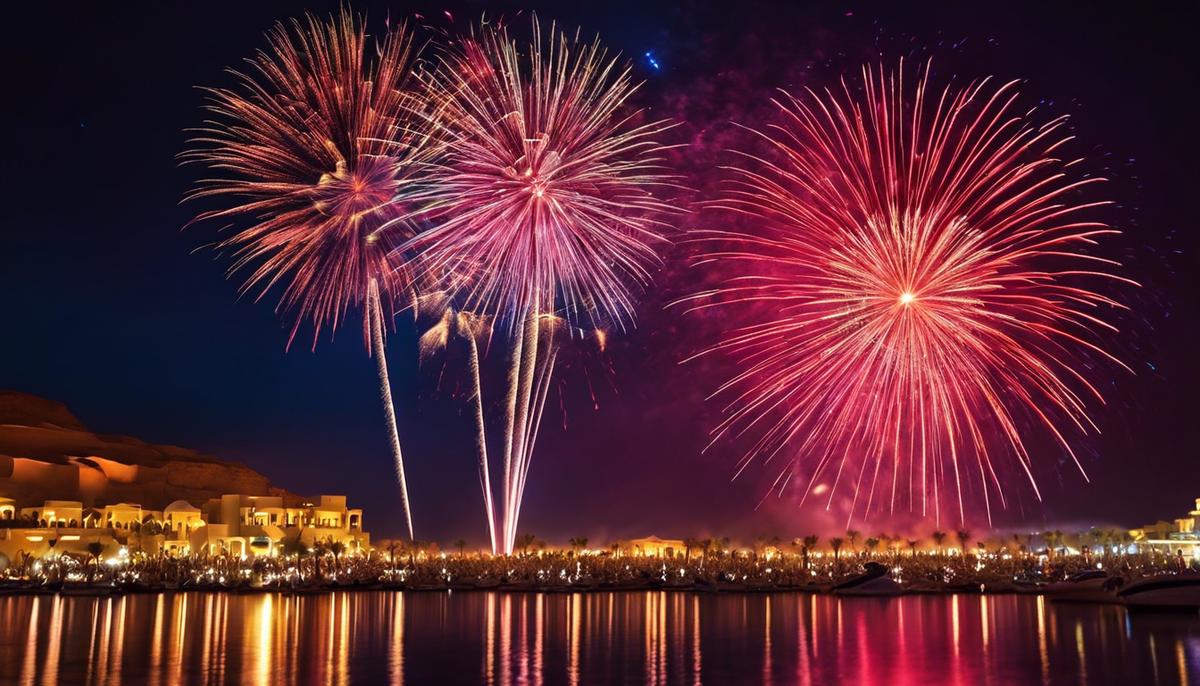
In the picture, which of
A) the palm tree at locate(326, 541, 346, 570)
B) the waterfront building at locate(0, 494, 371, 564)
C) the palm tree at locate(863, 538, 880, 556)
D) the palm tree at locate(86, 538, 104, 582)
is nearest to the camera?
the palm tree at locate(86, 538, 104, 582)

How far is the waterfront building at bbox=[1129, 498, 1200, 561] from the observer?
81312 millimetres

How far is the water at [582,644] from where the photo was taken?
18.1 metres

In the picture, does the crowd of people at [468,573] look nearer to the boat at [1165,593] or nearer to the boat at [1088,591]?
the boat at [1088,591]

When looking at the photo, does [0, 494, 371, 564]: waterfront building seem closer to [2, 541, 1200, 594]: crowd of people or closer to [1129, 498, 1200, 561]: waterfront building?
[2, 541, 1200, 594]: crowd of people

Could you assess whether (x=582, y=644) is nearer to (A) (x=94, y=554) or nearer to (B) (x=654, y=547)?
(A) (x=94, y=554)

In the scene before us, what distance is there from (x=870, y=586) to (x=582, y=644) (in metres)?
31.2

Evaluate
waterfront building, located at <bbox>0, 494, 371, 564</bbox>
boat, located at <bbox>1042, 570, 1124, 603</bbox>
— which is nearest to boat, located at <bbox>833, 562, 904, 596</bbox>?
boat, located at <bbox>1042, 570, 1124, 603</bbox>

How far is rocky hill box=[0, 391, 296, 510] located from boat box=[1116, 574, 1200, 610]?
59979 millimetres

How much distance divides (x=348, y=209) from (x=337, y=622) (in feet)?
42.3

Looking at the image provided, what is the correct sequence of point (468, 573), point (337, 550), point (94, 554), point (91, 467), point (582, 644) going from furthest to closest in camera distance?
1. point (91, 467)
2. point (337, 550)
3. point (468, 573)
4. point (94, 554)
5. point (582, 644)

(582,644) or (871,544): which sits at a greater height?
(871,544)

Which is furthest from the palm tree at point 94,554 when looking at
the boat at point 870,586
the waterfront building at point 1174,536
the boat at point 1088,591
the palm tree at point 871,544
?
the waterfront building at point 1174,536

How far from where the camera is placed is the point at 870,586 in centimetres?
5097

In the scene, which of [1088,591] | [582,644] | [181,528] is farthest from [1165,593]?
[181,528]
